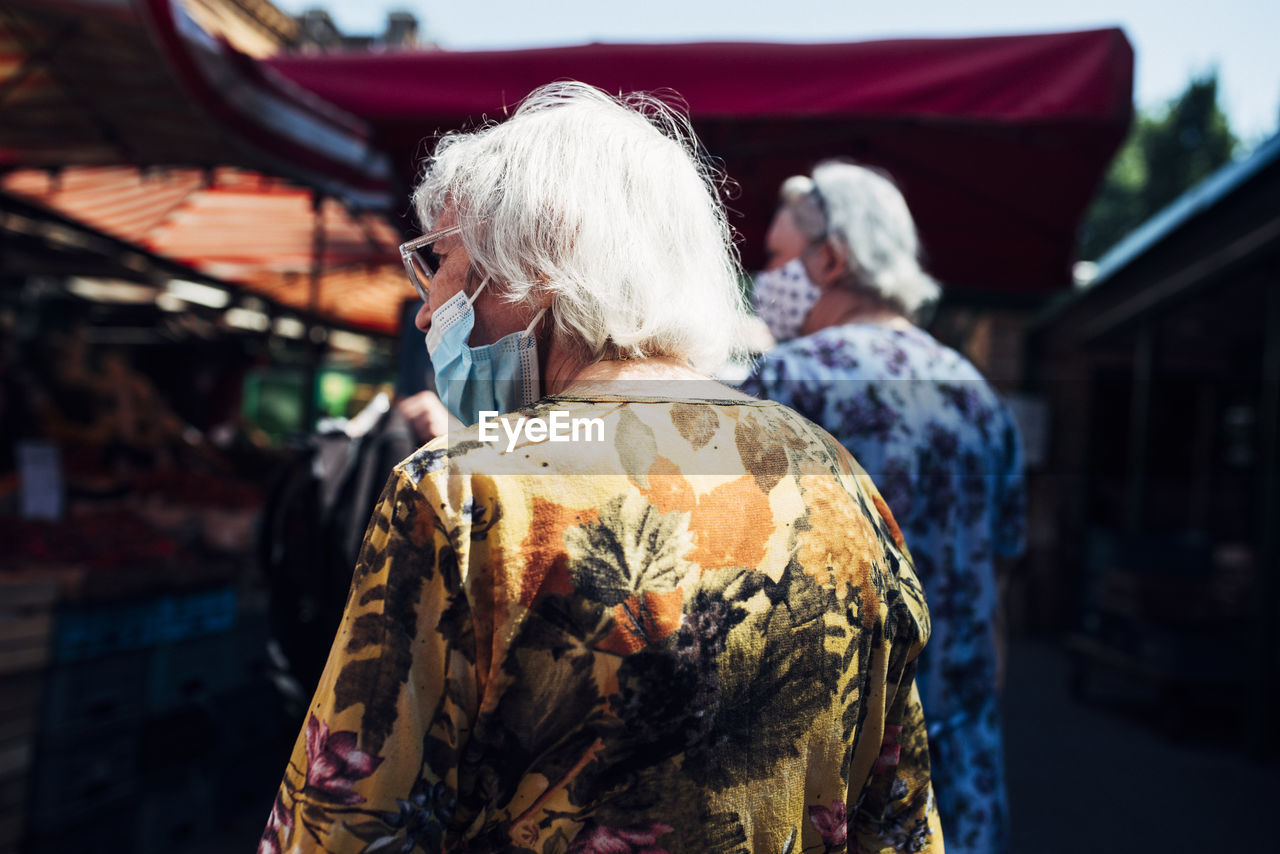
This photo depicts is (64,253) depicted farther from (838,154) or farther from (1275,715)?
(1275,715)

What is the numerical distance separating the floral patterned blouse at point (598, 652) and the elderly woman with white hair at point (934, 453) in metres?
0.81

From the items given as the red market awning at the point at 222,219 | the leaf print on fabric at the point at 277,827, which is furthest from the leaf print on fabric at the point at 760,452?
the red market awning at the point at 222,219

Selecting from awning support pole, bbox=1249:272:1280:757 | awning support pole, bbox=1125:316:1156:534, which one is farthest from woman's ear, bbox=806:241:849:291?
awning support pole, bbox=1125:316:1156:534

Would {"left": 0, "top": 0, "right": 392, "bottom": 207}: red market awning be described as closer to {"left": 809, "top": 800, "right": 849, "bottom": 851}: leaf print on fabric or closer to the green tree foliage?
{"left": 809, "top": 800, "right": 849, "bottom": 851}: leaf print on fabric

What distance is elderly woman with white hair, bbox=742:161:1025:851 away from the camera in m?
1.70

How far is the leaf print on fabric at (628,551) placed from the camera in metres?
0.79

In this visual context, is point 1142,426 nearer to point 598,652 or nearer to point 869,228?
point 869,228

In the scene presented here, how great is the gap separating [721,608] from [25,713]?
3.14 meters

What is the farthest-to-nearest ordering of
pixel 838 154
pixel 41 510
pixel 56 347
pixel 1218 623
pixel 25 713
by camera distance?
pixel 56 347, pixel 1218 623, pixel 41 510, pixel 838 154, pixel 25 713

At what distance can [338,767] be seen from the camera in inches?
29.7

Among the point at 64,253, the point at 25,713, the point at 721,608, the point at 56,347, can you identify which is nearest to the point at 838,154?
the point at 721,608

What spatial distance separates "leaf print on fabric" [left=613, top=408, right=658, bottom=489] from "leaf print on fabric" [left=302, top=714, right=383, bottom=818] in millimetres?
345

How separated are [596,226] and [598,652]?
44 cm

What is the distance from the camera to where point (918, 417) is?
68.1 inches
